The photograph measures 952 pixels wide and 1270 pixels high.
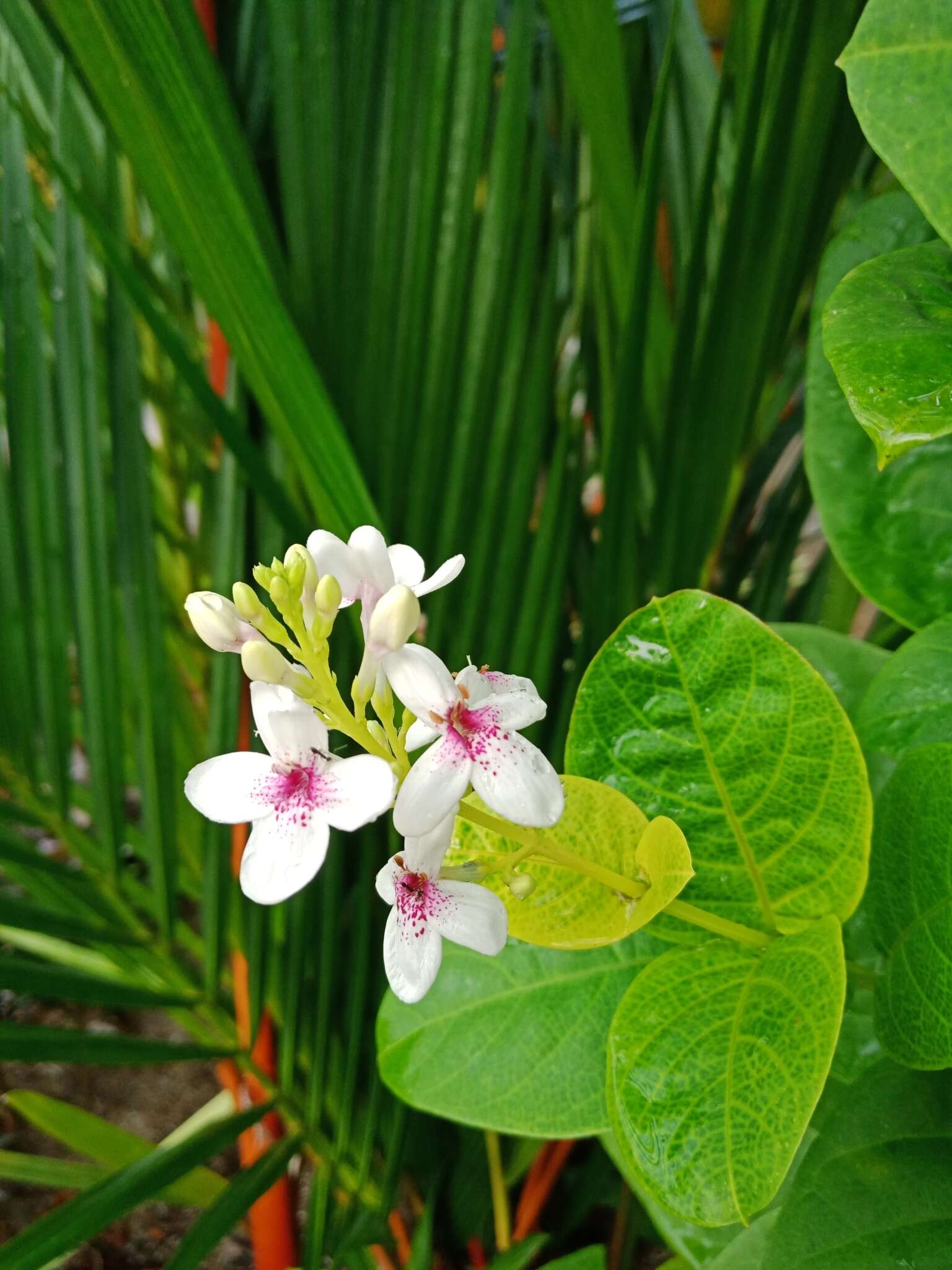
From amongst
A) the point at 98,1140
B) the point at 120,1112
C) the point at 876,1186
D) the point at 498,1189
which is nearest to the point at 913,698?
the point at 876,1186

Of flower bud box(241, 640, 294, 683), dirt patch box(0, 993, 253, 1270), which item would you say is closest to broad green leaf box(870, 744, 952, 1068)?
flower bud box(241, 640, 294, 683)

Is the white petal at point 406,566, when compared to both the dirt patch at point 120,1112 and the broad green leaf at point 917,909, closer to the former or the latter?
the broad green leaf at point 917,909

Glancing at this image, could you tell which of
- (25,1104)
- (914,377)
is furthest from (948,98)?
(25,1104)

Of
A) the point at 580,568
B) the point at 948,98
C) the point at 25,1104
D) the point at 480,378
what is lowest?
the point at 25,1104

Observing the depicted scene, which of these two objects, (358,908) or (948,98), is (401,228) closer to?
(948,98)

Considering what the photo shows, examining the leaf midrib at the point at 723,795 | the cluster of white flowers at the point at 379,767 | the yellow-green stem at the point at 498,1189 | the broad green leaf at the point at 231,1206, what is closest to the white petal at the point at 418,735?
the cluster of white flowers at the point at 379,767

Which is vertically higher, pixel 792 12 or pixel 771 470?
pixel 792 12

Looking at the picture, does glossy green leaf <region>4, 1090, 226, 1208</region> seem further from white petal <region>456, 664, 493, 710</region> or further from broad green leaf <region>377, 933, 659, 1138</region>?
white petal <region>456, 664, 493, 710</region>
